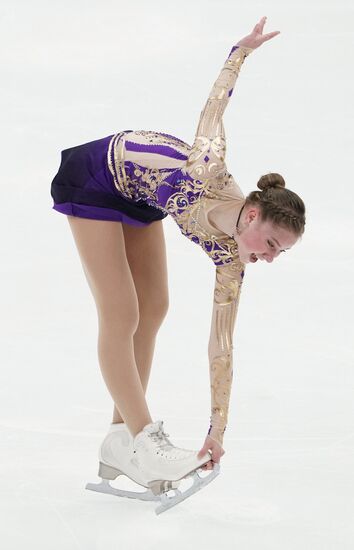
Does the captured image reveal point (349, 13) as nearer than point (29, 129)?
No

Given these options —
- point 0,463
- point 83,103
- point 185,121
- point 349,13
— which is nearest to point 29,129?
point 83,103

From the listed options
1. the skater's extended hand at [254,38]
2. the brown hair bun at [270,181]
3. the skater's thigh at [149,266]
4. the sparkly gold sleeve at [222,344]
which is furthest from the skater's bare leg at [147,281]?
the skater's extended hand at [254,38]

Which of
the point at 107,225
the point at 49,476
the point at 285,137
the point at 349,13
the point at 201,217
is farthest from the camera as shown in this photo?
the point at 349,13

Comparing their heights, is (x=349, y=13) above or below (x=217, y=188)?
above

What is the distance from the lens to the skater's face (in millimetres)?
2826

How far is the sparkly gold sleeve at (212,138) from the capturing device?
292 centimetres

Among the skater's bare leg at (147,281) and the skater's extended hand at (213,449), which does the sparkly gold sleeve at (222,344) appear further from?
the skater's bare leg at (147,281)

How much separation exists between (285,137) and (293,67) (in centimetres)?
61

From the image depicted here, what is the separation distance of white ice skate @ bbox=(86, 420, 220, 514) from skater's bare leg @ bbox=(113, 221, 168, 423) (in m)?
0.18

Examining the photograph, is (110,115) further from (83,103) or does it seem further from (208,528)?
(208,528)

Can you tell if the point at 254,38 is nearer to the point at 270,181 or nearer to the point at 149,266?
the point at 270,181

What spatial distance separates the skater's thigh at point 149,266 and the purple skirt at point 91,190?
0.18 meters

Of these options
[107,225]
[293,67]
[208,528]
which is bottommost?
[208,528]

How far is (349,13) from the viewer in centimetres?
682
